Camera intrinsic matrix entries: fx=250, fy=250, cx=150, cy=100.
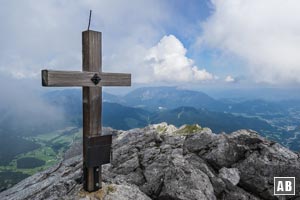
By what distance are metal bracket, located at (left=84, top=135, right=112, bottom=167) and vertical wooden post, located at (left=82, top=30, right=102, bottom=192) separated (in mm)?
321

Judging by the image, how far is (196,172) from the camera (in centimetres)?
1495

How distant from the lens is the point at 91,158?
11.2m

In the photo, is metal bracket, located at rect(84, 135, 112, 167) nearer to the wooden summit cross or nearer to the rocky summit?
the wooden summit cross

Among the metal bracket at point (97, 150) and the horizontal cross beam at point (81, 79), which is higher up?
the horizontal cross beam at point (81, 79)

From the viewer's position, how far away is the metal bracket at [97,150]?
36.6 feet

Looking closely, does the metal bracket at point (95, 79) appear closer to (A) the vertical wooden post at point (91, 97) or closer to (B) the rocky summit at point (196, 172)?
(A) the vertical wooden post at point (91, 97)

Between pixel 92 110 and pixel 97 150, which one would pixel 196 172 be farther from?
pixel 92 110

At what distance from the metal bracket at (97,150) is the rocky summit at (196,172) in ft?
5.80

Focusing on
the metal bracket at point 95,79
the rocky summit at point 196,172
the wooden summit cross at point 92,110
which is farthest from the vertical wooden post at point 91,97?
the rocky summit at point 196,172

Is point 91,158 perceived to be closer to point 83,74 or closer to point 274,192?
point 83,74

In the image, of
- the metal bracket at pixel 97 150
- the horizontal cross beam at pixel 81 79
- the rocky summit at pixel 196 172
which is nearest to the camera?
the horizontal cross beam at pixel 81 79

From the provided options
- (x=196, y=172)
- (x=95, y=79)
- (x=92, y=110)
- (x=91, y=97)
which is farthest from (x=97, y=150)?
(x=196, y=172)

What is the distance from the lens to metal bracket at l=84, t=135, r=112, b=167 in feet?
36.6

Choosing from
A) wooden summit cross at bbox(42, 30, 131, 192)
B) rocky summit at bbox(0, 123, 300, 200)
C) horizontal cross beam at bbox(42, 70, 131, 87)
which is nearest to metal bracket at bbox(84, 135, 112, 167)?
wooden summit cross at bbox(42, 30, 131, 192)
